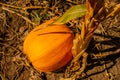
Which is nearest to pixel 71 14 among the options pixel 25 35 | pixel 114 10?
pixel 114 10

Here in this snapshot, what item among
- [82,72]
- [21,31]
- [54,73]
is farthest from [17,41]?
[82,72]

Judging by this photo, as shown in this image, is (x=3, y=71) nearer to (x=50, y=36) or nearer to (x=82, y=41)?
(x=50, y=36)

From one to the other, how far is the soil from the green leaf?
2.01ft

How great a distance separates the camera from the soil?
2.22m

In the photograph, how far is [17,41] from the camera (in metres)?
2.34

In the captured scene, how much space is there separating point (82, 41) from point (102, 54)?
0.47m

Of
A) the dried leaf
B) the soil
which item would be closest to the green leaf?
the dried leaf

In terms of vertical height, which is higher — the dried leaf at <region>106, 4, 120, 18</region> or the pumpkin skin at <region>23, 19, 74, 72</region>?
the dried leaf at <region>106, 4, 120, 18</region>

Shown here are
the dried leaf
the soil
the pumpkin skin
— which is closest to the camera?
the dried leaf

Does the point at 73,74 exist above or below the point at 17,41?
below

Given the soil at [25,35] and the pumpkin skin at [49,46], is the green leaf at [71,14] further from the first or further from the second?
the soil at [25,35]

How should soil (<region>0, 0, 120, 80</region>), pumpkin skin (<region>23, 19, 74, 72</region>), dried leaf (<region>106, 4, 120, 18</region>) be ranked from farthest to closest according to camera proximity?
1. soil (<region>0, 0, 120, 80</region>)
2. pumpkin skin (<region>23, 19, 74, 72</region>)
3. dried leaf (<region>106, 4, 120, 18</region>)

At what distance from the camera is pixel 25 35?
7.74 feet

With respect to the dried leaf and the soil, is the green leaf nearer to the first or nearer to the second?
the dried leaf
